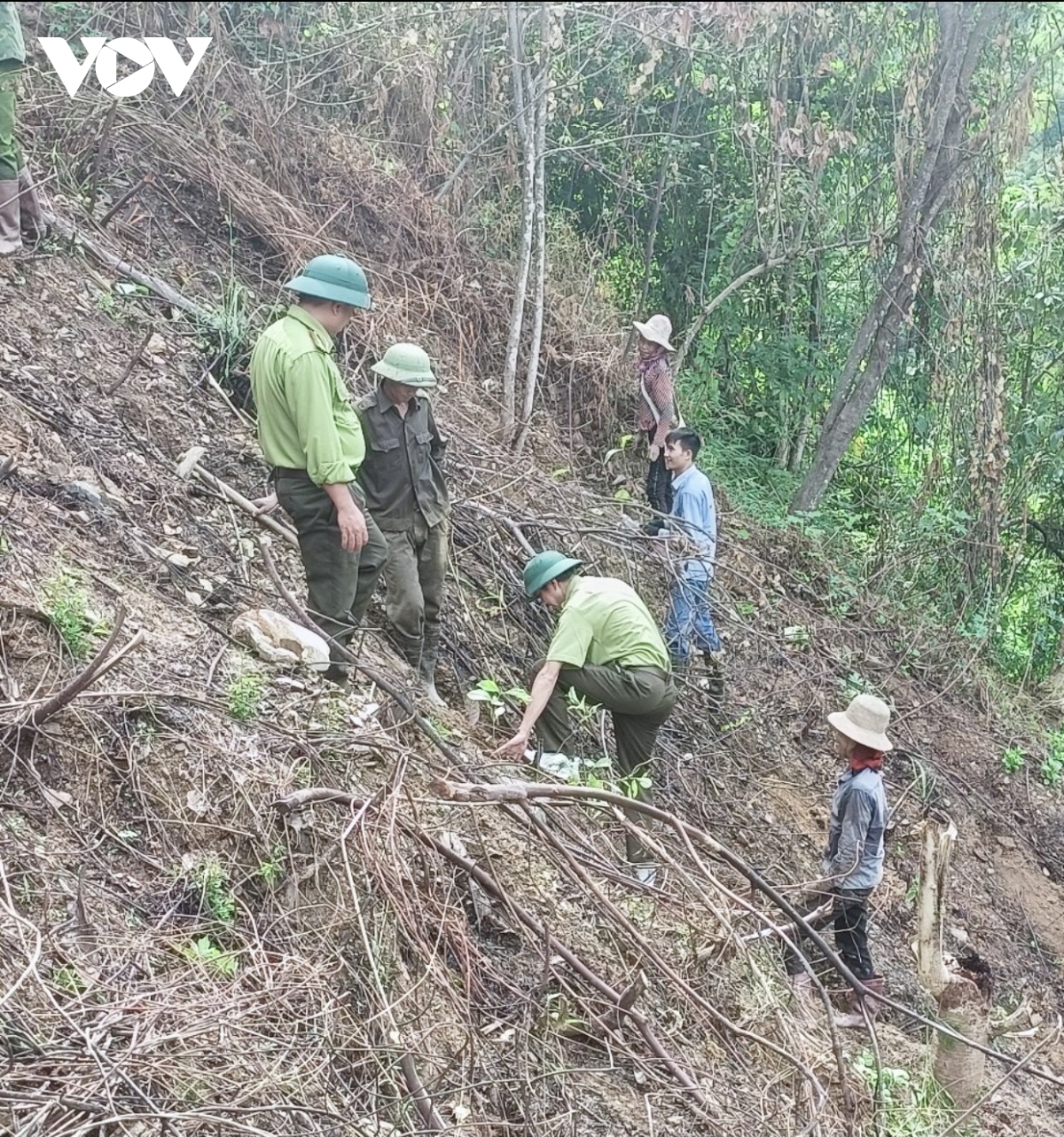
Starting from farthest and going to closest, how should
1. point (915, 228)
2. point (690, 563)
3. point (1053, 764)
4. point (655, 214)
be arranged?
point (655, 214) < point (915, 228) < point (1053, 764) < point (690, 563)

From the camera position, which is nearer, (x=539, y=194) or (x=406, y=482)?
(x=406, y=482)

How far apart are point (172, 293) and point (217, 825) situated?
4.52 meters

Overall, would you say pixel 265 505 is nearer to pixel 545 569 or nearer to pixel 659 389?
pixel 545 569

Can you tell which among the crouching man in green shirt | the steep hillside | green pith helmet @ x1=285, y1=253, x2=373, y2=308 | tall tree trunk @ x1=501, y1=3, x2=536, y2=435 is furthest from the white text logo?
the crouching man in green shirt

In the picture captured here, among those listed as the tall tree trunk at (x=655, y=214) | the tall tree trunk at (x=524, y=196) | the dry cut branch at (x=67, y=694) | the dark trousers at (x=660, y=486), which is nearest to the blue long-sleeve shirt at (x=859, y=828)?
the dry cut branch at (x=67, y=694)

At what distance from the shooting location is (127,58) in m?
8.11

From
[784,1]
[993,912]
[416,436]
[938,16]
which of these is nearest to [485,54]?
[784,1]

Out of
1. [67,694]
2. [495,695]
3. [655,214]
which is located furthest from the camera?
[655,214]

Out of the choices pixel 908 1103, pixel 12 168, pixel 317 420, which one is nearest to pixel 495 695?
pixel 317 420

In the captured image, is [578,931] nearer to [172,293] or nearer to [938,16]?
[172,293]

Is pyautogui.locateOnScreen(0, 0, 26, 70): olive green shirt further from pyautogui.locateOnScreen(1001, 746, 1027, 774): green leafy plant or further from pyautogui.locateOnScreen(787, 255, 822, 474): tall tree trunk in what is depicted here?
pyautogui.locateOnScreen(1001, 746, 1027, 774): green leafy plant

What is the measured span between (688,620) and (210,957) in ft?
13.7

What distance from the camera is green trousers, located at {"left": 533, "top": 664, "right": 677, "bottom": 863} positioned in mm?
5152

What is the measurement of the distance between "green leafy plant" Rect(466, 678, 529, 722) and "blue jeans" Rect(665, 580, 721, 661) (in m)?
1.21
